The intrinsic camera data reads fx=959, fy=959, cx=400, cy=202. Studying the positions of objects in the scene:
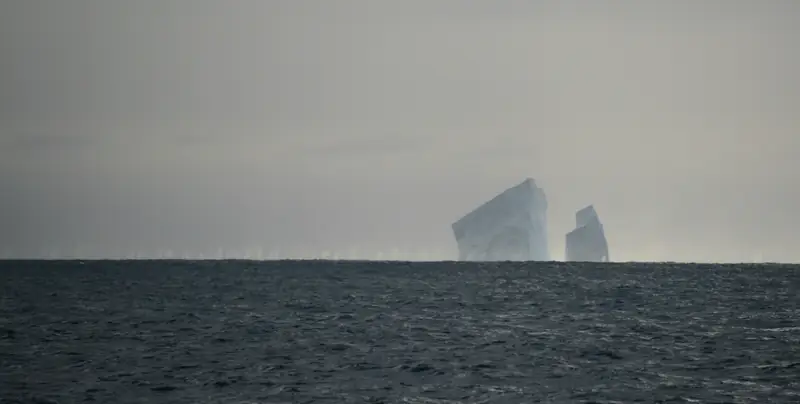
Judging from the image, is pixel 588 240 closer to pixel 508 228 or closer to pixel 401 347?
pixel 508 228

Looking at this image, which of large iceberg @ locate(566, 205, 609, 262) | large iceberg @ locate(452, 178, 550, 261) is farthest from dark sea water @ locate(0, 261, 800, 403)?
large iceberg @ locate(566, 205, 609, 262)

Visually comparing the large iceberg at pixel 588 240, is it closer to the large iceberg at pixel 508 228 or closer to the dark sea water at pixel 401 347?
the large iceberg at pixel 508 228

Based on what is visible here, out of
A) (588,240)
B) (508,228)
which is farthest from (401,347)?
(588,240)

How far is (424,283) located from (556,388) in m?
61.1

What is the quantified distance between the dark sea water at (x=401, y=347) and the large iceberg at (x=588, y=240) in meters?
52.3

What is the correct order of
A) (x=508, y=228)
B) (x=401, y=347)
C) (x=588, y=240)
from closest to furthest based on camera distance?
1. (x=401, y=347)
2. (x=508, y=228)
3. (x=588, y=240)

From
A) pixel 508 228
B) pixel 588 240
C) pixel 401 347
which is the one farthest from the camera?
pixel 588 240

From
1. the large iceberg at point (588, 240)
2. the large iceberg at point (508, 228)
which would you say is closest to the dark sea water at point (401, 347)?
the large iceberg at point (508, 228)

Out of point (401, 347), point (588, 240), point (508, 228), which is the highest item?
point (508, 228)

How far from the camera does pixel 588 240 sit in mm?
125875

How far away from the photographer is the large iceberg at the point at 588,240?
125250mm

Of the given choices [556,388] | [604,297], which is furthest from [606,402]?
[604,297]

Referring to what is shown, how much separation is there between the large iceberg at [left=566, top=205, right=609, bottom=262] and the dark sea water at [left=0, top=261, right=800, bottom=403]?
5228 centimetres

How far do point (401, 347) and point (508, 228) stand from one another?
8589 cm
